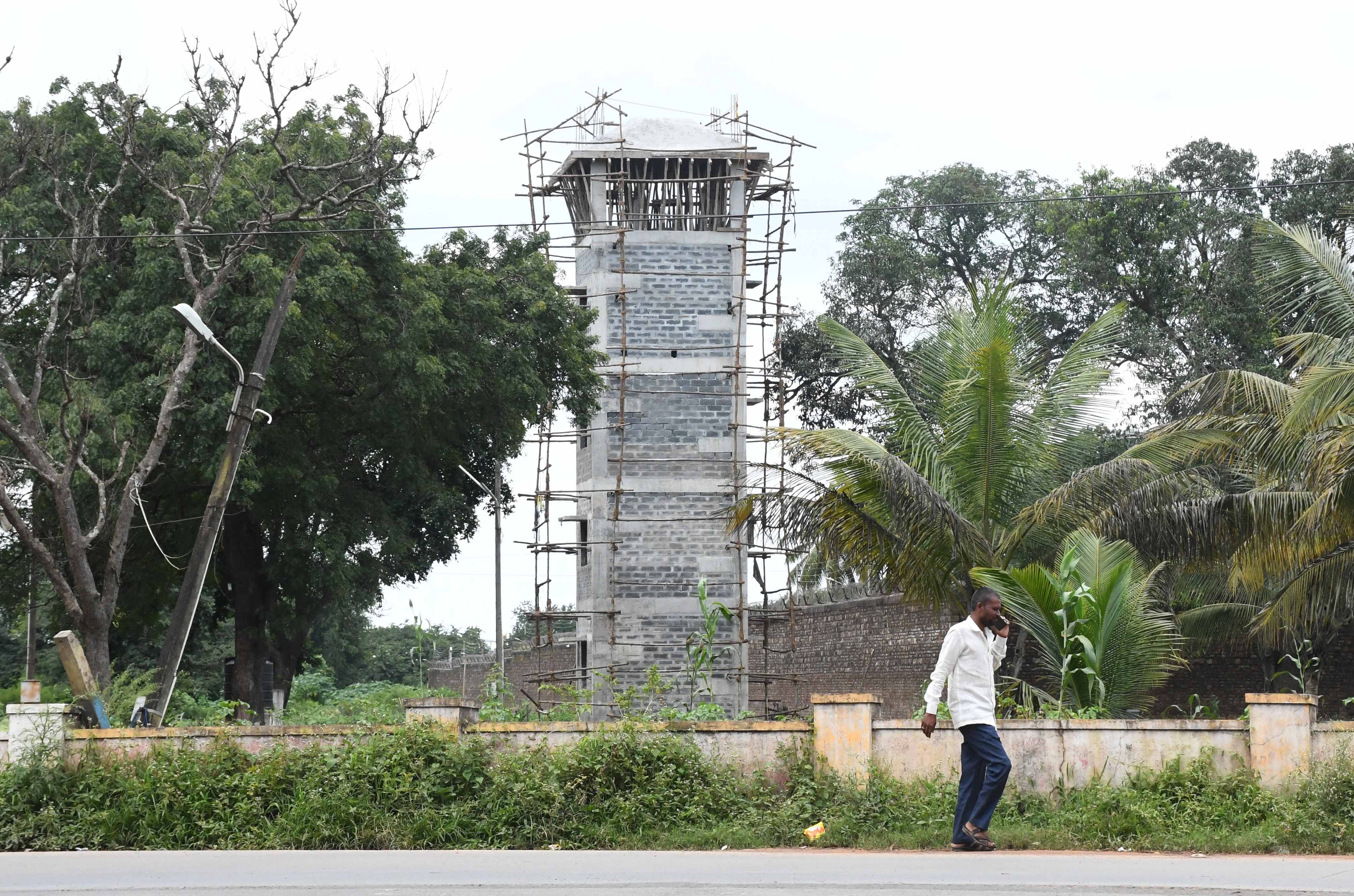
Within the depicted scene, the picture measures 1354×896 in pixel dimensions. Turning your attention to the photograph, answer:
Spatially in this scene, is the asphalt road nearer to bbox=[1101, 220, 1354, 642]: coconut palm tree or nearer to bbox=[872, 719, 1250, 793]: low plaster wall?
bbox=[872, 719, 1250, 793]: low plaster wall

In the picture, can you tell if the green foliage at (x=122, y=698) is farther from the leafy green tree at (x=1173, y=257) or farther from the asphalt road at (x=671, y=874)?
the leafy green tree at (x=1173, y=257)

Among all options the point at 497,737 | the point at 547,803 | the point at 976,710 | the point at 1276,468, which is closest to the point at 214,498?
the point at 497,737

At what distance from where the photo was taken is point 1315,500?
16.5 meters

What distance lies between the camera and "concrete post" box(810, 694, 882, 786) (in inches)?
424

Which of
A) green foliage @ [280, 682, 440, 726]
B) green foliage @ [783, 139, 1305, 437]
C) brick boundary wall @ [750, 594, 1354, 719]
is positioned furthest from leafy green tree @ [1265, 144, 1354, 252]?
green foliage @ [280, 682, 440, 726]

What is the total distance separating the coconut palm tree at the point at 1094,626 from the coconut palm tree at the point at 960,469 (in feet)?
8.56

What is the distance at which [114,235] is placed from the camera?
75.9 ft

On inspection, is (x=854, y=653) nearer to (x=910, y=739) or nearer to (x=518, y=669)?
(x=518, y=669)

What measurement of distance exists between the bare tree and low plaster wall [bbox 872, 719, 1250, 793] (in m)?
10.7

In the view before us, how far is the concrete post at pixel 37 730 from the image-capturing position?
37.3 feet

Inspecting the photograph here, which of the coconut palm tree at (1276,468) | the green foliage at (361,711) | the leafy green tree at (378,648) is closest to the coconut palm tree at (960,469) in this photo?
the coconut palm tree at (1276,468)

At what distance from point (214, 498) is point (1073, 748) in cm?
983

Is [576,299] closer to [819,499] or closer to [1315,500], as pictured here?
[819,499]

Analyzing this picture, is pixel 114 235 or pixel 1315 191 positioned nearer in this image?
pixel 114 235
